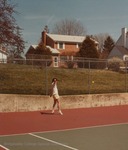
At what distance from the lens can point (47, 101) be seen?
63.1 ft

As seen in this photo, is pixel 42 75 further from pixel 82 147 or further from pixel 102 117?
pixel 82 147

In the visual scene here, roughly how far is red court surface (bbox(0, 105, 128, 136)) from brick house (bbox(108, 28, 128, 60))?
4780 cm

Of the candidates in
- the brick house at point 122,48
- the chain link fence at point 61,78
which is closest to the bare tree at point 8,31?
the chain link fence at point 61,78

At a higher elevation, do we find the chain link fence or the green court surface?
the chain link fence

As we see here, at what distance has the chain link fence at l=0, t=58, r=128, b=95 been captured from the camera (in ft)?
72.4

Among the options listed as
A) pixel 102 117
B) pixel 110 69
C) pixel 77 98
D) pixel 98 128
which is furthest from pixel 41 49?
pixel 98 128

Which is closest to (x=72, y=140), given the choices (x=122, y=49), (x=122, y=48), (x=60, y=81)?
(x=60, y=81)

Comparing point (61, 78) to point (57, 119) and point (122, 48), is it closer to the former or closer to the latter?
point (57, 119)

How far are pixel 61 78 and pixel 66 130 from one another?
13750mm

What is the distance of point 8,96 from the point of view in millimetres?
Answer: 18125

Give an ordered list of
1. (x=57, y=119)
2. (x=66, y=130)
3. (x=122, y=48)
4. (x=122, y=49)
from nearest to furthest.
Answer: (x=66, y=130)
(x=57, y=119)
(x=122, y=49)
(x=122, y=48)

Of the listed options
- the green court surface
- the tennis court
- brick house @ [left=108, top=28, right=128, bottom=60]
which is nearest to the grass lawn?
the tennis court

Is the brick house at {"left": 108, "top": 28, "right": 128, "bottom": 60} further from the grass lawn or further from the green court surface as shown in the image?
the green court surface

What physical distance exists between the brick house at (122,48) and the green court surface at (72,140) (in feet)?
177
